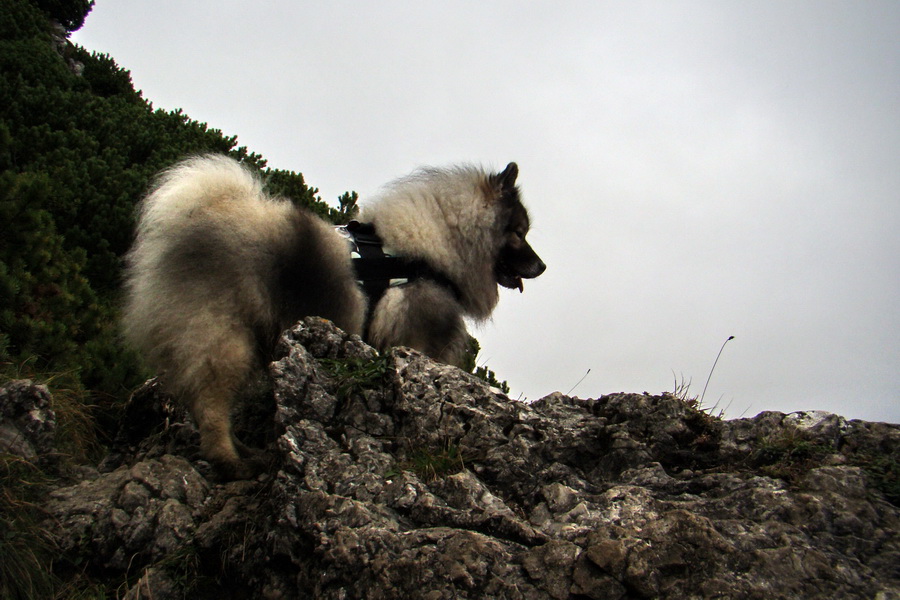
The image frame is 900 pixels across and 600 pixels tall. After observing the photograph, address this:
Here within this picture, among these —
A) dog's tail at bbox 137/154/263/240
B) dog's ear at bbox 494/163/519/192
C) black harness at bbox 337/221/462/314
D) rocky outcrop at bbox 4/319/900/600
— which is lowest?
rocky outcrop at bbox 4/319/900/600

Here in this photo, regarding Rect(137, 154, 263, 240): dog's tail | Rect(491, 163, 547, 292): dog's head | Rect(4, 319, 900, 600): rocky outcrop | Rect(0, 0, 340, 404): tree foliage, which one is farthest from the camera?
Rect(491, 163, 547, 292): dog's head

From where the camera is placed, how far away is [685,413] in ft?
12.7

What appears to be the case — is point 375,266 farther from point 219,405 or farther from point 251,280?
point 219,405

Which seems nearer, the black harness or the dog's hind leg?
the dog's hind leg

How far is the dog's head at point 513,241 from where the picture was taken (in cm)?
634

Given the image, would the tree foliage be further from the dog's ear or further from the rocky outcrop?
the dog's ear

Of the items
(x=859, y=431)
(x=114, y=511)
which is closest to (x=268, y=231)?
(x=114, y=511)

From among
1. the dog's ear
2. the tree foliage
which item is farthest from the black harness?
the tree foliage

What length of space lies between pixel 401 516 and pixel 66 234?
6164 millimetres

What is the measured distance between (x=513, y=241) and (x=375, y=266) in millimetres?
1682

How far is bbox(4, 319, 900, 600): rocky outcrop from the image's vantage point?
2.78m

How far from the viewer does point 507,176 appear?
20.9ft

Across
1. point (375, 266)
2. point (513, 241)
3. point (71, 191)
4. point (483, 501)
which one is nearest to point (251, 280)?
point (375, 266)

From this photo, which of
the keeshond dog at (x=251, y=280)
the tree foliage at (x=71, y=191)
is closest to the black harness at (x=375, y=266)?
the keeshond dog at (x=251, y=280)
